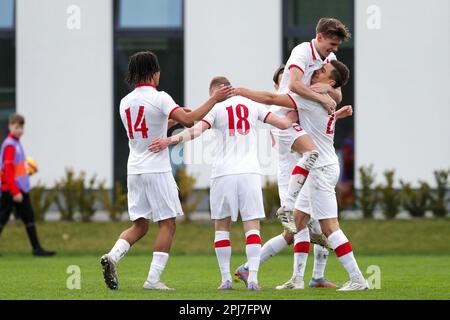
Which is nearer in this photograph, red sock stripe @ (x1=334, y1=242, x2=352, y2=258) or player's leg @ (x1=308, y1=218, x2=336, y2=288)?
red sock stripe @ (x1=334, y1=242, x2=352, y2=258)

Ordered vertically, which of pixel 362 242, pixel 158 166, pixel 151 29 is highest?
pixel 151 29

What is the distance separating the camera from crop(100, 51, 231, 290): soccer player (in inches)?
438

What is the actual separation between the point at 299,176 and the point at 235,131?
77cm

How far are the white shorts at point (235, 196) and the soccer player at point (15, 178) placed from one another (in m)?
6.67

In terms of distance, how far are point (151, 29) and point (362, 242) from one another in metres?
6.73

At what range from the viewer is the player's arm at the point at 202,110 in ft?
35.6

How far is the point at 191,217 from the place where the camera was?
21.9 m

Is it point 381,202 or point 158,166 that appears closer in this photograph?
point 158,166

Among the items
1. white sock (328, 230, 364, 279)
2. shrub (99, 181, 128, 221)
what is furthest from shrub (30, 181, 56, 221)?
white sock (328, 230, 364, 279)

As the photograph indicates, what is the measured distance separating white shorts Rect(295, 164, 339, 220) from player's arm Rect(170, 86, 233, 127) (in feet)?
3.86

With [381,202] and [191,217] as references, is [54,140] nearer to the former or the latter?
[191,217]

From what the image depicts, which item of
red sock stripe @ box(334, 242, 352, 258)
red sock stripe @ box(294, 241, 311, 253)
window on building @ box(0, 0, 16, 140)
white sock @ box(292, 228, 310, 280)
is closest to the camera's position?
red sock stripe @ box(334, 242, 352, 258)

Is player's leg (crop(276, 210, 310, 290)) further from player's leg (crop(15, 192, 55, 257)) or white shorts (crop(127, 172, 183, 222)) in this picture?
player's leg (crop(15, 192, 55, 257))
